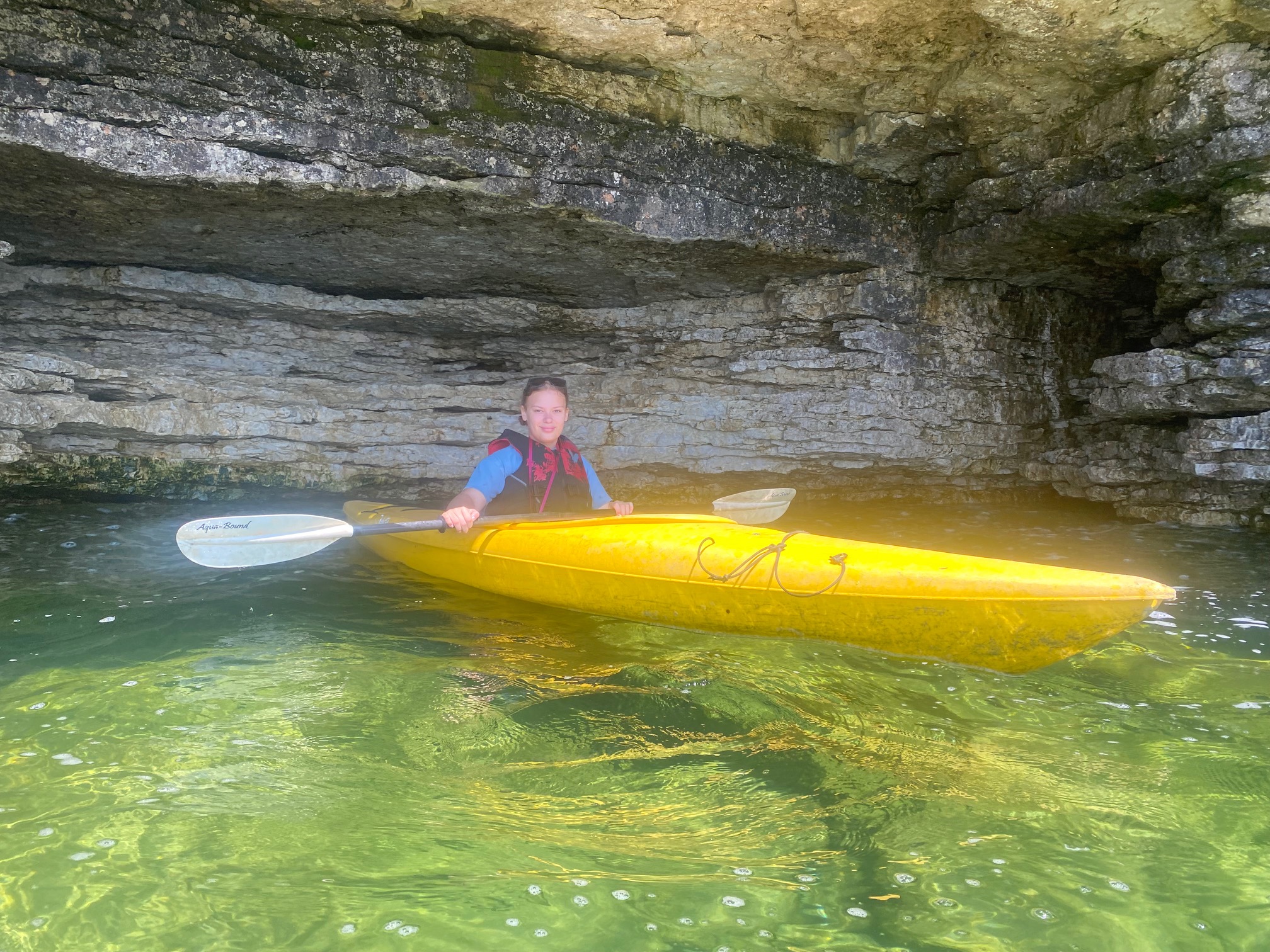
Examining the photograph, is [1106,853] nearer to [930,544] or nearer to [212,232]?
[930,544]

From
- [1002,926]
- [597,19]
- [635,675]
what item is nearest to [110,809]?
[635,675]

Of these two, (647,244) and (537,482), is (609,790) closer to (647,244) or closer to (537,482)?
(537,482)

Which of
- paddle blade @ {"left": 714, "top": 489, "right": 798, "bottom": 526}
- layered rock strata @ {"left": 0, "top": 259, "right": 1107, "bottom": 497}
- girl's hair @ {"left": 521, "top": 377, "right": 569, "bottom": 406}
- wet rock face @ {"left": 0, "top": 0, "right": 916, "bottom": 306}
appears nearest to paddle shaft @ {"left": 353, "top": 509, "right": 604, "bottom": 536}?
girl's hair @ {"left": 521, "top": 377, "right": 569, "bottom": 406}

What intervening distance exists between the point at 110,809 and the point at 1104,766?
290cm

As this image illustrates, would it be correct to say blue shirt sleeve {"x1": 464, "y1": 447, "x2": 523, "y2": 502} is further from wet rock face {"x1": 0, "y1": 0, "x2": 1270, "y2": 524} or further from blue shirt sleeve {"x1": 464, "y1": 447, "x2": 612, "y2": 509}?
wet rock face {"x1": 0, "y1": 0, "x2": 1270, "y2": 524}

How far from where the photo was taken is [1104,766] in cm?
271

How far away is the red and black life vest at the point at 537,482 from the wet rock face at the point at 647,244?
1.50m

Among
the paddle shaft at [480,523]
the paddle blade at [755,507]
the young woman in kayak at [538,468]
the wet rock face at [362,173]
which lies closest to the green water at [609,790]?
the paddle shaft at [480,523]

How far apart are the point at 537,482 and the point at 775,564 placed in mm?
2023

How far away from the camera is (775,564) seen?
12.4ft

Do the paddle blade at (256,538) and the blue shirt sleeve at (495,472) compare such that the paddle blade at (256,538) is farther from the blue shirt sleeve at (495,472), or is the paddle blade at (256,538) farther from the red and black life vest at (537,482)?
the red and black life vest at (537,482)

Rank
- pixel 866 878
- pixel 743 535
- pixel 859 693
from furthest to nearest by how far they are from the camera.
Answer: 1. pixel 743 535
2. pixel 859 693
3. pixel 866 878

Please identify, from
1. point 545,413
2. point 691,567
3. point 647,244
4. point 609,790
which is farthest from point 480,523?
point 609,790

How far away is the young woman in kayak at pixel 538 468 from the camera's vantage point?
5230 mm
